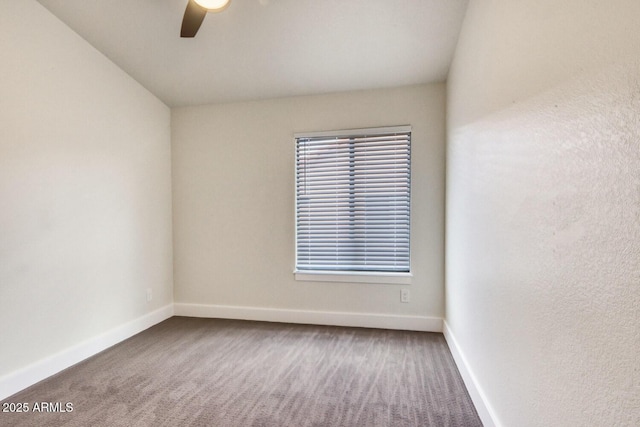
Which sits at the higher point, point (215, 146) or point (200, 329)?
point (215, 146)

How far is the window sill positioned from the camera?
3039mm

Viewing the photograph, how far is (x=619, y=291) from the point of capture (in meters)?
0.74

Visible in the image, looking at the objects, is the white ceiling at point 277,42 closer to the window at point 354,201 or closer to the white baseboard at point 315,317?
the window at point 354,201

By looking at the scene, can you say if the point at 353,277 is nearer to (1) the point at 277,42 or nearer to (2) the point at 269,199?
(2) the point at 269,199

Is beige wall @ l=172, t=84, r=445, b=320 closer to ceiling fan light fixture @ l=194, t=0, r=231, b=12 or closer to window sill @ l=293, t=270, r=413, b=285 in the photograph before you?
window sill @ l=293, t=270, r=413, b=285

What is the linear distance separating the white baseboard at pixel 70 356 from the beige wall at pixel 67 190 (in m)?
0.05

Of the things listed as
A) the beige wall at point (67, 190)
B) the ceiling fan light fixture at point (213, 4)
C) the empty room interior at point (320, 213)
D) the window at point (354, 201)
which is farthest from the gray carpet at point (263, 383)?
the ceiling fan light fixture at point (213, 4)

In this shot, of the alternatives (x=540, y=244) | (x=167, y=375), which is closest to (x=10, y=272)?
(x=167, y=375)

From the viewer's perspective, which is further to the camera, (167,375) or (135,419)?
(167,375)

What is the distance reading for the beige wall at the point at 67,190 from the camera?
2.06 metres

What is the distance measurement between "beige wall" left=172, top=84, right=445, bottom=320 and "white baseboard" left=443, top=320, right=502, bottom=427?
2.03 feet

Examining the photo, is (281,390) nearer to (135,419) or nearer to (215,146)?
(135,419)

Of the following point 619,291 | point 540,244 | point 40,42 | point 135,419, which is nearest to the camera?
point 619,291

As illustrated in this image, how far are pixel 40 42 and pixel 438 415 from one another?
3.63m
